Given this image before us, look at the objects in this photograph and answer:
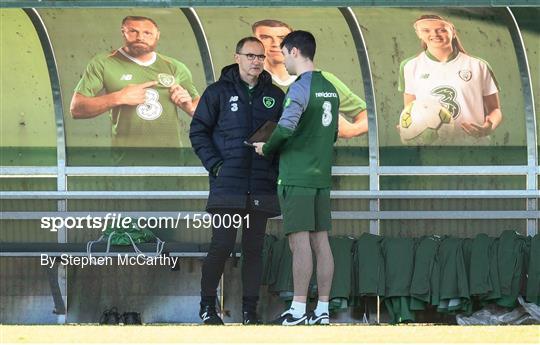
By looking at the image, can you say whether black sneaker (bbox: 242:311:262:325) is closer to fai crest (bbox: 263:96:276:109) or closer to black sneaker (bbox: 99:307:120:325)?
fai crest (bbox: 263:96:276:109)

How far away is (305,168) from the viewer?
33.0 ft

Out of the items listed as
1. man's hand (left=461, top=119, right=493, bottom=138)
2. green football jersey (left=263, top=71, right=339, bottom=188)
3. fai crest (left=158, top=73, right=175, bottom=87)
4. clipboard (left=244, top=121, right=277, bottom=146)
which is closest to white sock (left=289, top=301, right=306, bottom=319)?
green football jersey (left=263, top=71, right=339, bottom=188)

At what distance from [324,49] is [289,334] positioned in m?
Answer: 3.79

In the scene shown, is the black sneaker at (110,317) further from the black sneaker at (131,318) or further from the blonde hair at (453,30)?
the blonde hair at (453,30)

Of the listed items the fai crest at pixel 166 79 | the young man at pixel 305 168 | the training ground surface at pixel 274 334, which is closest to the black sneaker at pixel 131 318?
the fai crest at pixel 166 79

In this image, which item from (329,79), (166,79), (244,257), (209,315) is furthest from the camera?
(166,79)

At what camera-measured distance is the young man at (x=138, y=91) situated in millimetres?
12109

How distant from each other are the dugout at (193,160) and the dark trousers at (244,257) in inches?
50.1

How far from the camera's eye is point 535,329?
903 centimetres

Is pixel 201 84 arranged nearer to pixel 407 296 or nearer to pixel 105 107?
pixel 105 107

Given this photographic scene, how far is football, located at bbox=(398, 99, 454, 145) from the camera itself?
1208cm

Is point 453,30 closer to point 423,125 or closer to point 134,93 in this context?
point 423,125

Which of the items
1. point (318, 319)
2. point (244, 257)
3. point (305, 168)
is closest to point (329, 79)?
point (244, 257)

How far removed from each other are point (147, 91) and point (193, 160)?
0.62m
